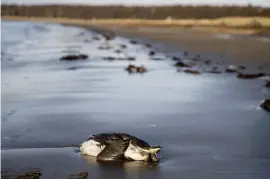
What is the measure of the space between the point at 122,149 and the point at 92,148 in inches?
14.9

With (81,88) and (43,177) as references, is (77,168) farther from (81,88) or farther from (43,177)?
(81,88)

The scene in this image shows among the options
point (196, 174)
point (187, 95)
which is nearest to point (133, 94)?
point (187, 95)

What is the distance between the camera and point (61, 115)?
8172 mm

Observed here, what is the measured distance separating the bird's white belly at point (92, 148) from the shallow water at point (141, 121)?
0.13 m

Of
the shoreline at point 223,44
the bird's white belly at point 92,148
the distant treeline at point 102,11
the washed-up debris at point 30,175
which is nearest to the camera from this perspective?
the washed-up debris at point 30,175

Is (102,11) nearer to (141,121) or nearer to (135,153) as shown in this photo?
(141,121)

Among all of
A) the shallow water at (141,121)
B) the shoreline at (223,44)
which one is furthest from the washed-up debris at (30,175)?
the shoreline at (223,44)

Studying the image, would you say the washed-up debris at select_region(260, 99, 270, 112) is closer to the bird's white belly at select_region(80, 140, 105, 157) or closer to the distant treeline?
the bird's white belly at select_region(80, 140, 105, 157)

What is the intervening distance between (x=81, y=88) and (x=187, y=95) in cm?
248

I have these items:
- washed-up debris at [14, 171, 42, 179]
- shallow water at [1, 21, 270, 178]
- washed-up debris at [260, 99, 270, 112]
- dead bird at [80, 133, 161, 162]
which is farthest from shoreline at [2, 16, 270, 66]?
washed-up debris at [14, 171, 42, 179]

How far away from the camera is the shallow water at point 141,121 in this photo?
17.7 feet

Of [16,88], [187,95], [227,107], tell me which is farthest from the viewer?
[16,88]

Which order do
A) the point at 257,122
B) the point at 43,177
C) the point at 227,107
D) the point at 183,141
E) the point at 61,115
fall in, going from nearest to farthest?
the point at 43,177 < the point at 183,141 < the point at 257,122 < the point at 61,115 < the point at 227,107

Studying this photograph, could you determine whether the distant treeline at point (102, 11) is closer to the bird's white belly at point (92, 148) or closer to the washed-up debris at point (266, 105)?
the washed-up debris at point (266, 105)
